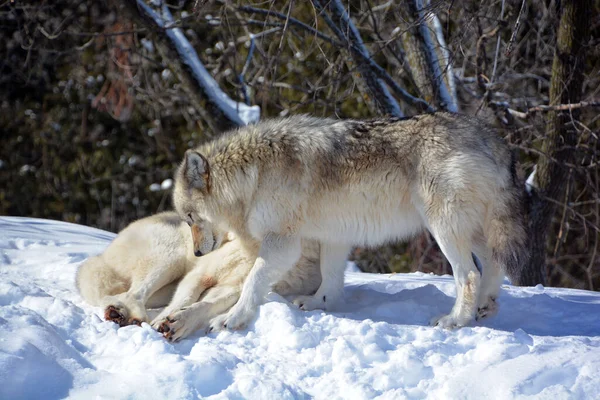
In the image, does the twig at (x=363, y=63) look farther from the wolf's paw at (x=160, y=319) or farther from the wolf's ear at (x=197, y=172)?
the wolf's paw at (x=160, y=319)

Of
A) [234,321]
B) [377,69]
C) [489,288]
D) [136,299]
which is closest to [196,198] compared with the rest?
[136,299]

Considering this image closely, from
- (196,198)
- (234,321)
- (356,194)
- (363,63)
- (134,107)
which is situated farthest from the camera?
(134,107)

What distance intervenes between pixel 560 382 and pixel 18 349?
2920mm

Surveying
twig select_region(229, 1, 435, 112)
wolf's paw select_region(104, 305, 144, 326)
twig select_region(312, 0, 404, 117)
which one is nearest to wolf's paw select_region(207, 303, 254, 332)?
wolf's paw select_region(104, 305, 144, 326)

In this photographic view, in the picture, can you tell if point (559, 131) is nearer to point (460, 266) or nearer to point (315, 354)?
point (460, 266)

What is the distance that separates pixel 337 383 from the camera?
364 cm

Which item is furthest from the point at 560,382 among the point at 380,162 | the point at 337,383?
the point at 380,162

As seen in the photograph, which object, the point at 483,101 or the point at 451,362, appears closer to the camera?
the point at 451,362

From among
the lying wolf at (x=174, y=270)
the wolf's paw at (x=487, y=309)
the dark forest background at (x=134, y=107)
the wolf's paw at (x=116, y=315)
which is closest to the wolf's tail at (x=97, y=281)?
the lying wolf at (x=174, y=270)

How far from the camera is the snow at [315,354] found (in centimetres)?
349

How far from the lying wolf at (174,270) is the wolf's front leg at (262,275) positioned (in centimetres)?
24

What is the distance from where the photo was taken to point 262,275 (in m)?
4.60

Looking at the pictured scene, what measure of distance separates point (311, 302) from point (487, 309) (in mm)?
1251

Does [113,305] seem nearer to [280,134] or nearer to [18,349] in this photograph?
[18,349]
